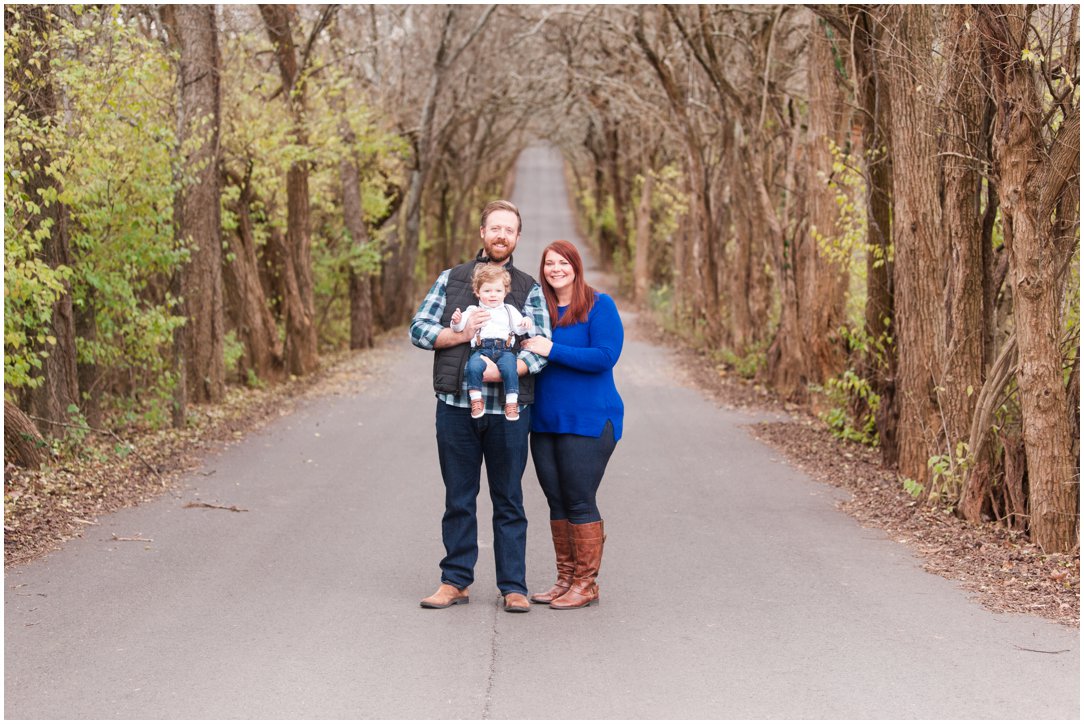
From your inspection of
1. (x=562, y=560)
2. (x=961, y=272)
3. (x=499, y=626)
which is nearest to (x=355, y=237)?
(x=961, y=272)

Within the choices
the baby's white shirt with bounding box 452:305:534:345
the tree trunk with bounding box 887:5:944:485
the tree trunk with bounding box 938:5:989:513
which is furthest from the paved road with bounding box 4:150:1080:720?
the baby's white shirt with bounding box 452:305:534:345

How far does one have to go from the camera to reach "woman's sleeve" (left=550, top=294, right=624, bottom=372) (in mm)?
6395

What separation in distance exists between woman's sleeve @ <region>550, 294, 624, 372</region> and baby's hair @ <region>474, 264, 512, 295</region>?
43cm

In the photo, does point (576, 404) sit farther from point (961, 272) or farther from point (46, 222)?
point (46, 222)

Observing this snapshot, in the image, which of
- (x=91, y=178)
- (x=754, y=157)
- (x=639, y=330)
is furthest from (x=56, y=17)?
(x=639, y=330)

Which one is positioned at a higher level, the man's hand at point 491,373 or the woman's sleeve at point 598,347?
the woman's sleeve at point 598,347

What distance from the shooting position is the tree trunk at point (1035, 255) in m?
8.02

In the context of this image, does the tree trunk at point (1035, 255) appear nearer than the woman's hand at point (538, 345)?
No

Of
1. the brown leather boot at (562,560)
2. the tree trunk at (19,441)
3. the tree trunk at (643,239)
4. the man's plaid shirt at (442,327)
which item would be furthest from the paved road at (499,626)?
the tree trunk at (643,239)

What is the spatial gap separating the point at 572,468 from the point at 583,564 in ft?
1.82

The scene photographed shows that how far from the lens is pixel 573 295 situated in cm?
659

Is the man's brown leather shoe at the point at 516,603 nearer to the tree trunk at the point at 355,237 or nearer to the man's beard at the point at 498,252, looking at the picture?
the man's beard at the point at 498,252

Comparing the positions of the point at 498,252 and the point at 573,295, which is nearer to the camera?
the point at 498,252

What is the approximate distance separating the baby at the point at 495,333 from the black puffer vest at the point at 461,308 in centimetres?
7
